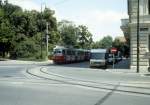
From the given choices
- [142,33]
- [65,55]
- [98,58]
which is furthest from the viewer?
[65,55]

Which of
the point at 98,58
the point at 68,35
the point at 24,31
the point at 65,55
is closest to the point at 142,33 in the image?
the point at 98,58

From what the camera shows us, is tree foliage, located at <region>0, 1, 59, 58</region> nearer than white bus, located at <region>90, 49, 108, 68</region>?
No

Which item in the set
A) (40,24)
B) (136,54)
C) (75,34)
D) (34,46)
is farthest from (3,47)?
(75,34)

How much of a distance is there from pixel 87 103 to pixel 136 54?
94.7 ft

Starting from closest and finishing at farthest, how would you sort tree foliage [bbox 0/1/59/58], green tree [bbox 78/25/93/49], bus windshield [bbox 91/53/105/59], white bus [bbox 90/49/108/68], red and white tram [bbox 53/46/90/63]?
1. white bus [bbox 90/49/108/68]
2. bus windshield [bbox 91/53/105/59]
3. red and white tram [bbox 53/46/90/63]
4. tree foliage [bbox 0/1/59/58]
5. green tree [bbox 78/25/93/49]

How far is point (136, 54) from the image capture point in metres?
43.0

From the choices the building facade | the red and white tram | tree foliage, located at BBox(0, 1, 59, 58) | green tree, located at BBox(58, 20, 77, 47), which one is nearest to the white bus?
the building facade

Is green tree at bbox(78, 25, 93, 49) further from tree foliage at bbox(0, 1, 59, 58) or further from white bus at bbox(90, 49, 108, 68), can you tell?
white bus at bbox(90, 49, 108, 68)

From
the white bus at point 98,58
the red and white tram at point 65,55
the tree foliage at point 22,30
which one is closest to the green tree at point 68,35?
the tree foliage at point 22,30

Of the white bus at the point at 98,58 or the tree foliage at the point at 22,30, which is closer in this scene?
the white bus at the point at 98,58

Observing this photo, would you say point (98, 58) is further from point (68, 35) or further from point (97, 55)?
point (68, 35)

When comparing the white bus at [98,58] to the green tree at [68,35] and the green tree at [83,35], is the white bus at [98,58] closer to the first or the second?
the green tree at [68,35]

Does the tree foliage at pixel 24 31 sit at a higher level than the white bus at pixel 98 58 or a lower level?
higher

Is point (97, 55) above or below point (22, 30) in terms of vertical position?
below
